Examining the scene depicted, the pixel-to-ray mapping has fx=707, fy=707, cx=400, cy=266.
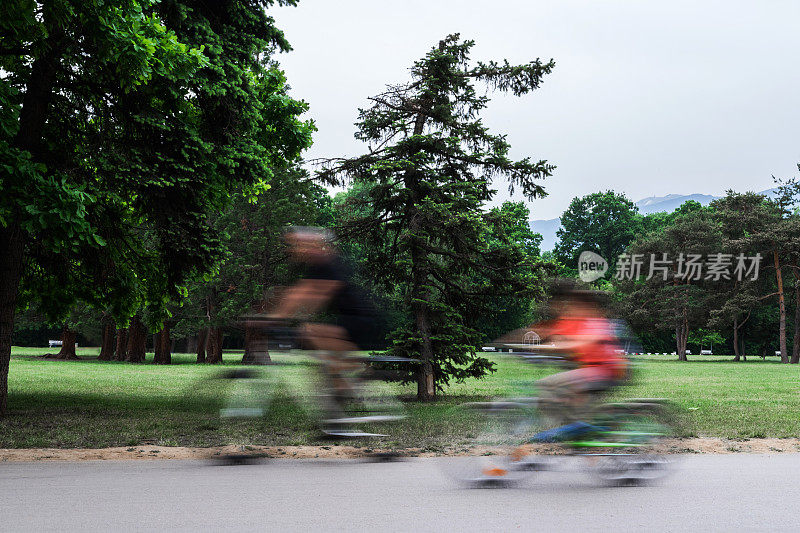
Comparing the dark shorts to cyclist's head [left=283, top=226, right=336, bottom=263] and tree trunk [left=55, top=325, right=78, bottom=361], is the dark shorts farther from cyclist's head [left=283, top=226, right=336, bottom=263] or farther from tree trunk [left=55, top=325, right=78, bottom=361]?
tree trunk [left=55, top=325, right=78, bottom=361]

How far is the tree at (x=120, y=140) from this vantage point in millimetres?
10141

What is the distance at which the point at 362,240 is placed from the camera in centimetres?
1672

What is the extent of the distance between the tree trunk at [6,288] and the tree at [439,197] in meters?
6.78

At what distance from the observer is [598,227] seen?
82.6 meters

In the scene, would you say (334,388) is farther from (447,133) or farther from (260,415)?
(447,133)

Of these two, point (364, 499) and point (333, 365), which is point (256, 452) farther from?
point (364, 499)

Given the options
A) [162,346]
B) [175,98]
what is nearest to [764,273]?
[162,346]

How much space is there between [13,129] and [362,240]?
315 inches

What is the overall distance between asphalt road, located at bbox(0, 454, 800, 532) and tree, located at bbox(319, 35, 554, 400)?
847 centimetres

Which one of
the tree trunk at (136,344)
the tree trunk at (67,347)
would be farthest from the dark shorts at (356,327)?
the tree trunk at (67,347)

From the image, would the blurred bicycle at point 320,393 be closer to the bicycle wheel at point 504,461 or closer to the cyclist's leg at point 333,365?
the cyclist's leg at point 333,365

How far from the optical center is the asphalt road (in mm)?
5328

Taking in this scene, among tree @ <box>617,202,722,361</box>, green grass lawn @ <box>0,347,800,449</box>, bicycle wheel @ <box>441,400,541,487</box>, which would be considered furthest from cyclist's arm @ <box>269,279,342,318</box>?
tree @ <box>617,202,722,361</box>

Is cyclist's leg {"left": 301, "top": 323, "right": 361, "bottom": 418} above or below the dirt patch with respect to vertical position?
above
